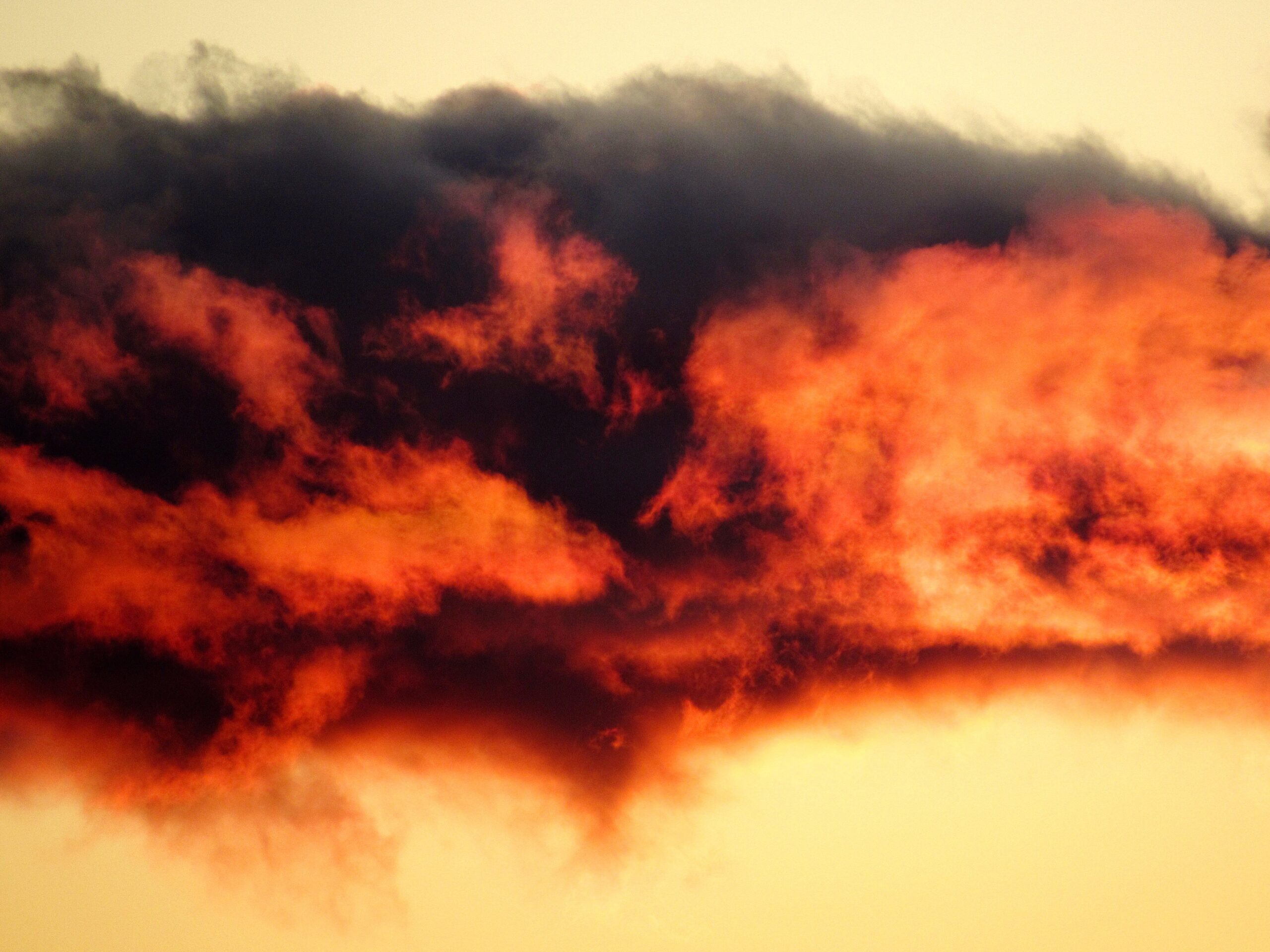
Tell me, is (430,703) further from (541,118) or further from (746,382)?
(541,118)

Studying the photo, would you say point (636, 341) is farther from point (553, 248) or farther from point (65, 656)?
point (65, 656)

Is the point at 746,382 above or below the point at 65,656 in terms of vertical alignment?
above

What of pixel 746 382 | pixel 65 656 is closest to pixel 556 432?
pixel 746 382

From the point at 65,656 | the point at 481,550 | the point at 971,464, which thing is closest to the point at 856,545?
the point at 971,464

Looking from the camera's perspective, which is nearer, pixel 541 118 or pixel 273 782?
pixel 273 782

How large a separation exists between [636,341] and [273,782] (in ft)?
40.1

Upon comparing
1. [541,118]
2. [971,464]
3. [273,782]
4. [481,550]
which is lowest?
[273,782]

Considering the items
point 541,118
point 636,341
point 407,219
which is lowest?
point 636,341

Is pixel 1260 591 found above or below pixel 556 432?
below

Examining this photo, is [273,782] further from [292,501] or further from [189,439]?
[189,439]

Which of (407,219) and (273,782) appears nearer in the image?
(273,782)

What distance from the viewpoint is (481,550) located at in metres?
26.8

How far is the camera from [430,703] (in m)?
26.4

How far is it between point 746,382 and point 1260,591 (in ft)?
39.7
